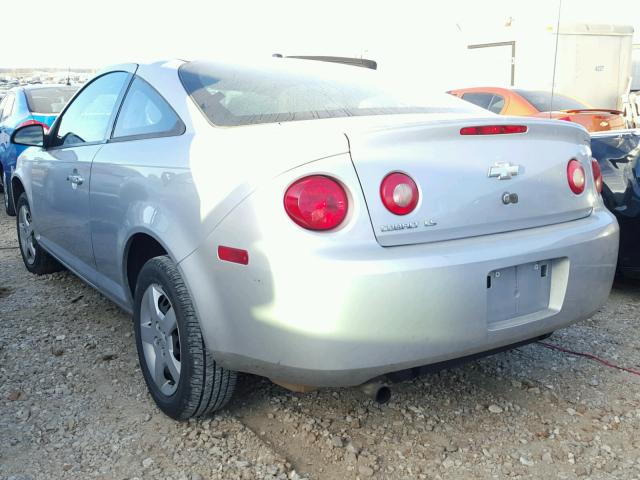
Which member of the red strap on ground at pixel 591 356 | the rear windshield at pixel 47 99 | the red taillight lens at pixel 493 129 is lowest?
the red strap on ground at pixel 591 356

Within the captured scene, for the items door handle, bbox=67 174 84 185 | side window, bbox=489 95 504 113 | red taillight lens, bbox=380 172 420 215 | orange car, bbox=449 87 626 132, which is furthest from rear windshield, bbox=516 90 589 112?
red taillight lens, bbox=380 172 420 215

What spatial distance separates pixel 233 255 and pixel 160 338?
2.36 ft

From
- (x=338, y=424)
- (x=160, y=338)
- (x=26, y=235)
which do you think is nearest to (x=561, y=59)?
(x=26, y=235)

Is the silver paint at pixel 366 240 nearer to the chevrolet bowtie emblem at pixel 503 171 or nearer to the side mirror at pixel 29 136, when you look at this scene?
the chevrolet bowtie emblem at pixel 503 171

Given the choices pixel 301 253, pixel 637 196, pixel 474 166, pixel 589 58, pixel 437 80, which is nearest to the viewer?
pixel 301 253

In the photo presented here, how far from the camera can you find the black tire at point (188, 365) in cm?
242

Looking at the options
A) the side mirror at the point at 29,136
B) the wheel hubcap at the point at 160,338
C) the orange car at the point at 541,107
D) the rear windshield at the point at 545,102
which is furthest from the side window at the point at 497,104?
the wheel hubcap at the point at 160,338

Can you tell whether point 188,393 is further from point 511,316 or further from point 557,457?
point 557,457

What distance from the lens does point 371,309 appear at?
2049 mm

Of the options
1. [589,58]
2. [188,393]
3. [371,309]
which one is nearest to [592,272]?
[371,309]

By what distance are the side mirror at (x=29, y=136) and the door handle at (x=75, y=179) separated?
29.2 inches

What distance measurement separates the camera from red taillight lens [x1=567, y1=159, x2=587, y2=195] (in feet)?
8.46

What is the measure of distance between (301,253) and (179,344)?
792 millimetres

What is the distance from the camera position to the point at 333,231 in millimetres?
2086
